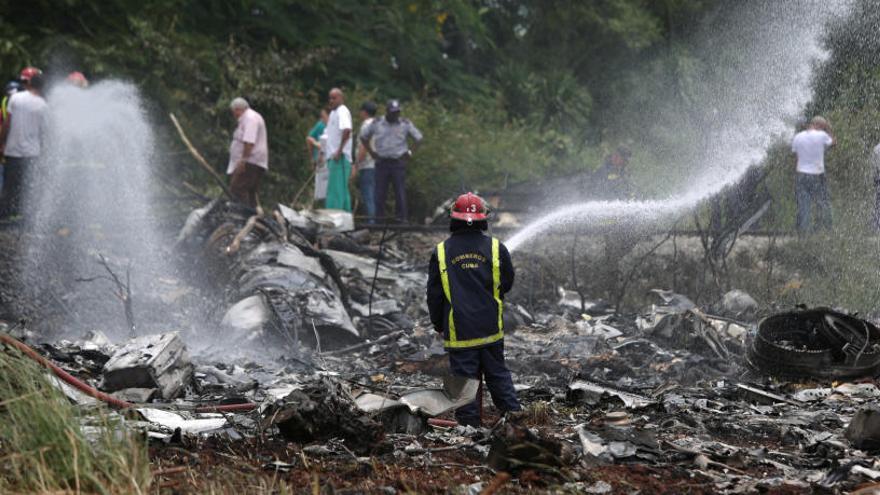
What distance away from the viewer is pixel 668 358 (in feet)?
32.0

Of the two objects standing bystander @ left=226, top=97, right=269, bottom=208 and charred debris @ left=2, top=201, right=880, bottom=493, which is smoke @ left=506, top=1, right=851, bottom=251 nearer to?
charred debris @ left=2, top=201, right=880, bottom=493

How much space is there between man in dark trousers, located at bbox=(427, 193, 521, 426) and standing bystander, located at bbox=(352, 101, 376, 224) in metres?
7.86

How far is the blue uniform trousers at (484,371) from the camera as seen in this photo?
265 inches

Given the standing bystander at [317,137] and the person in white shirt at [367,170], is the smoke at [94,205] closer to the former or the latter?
the standing bystander at [317,137]

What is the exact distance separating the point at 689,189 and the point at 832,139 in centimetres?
205

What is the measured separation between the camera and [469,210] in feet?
22.1

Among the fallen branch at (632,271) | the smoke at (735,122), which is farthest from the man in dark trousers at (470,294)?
the smoke at (735,122)

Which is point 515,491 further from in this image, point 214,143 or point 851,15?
point 214,143

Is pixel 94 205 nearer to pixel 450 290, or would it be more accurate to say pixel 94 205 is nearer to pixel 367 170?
pixel 367 170

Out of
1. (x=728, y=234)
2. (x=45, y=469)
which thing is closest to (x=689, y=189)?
(x=728, y=234)

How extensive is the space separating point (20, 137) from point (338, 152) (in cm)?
387

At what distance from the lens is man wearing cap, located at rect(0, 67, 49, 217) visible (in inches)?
502

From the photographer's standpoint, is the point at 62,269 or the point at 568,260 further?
the point at 568,260

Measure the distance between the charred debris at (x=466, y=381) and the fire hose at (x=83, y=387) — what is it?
2 cm
